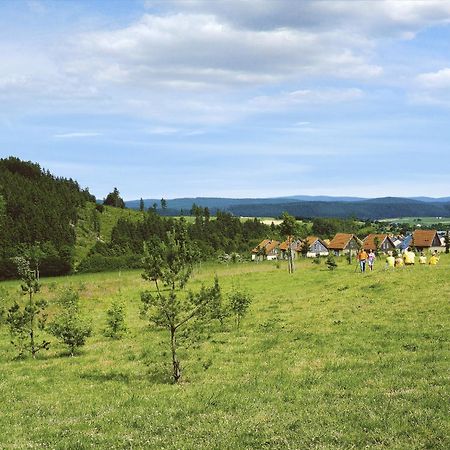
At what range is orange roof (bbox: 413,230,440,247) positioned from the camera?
445ft

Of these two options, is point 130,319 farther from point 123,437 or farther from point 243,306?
point 123,437

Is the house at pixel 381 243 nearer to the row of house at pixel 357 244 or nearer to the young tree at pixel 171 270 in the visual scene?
the row of house at pixel 357 244

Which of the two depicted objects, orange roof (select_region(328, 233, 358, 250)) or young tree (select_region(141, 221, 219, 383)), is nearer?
young tree (select_region(141, 221, 219, 383))

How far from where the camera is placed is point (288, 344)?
25.1m

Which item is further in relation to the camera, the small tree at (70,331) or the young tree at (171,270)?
the small tree at (70,331)

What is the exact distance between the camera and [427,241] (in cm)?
13650

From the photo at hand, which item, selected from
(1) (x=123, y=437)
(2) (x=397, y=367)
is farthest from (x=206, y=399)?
(2) (x=397, y=367)

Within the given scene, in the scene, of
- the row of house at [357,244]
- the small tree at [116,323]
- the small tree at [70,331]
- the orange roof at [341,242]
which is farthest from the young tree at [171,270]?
the orange roof at [341,242]

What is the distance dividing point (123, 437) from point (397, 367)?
35.2 ft

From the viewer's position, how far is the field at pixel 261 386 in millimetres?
12391

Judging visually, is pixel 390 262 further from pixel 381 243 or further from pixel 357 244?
pixel 381 243

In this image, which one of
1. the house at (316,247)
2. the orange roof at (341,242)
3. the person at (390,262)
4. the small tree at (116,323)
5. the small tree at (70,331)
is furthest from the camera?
the house at (316,247)

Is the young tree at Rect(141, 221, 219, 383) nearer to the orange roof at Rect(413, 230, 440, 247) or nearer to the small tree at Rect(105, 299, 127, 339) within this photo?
the small tree at Rect(105, 299, 127, 339)

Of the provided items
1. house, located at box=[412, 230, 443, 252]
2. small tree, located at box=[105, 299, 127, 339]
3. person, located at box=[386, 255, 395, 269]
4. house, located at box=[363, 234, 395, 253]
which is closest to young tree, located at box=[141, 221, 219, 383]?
small tree, located at box=[105, 299, 127, 339]
